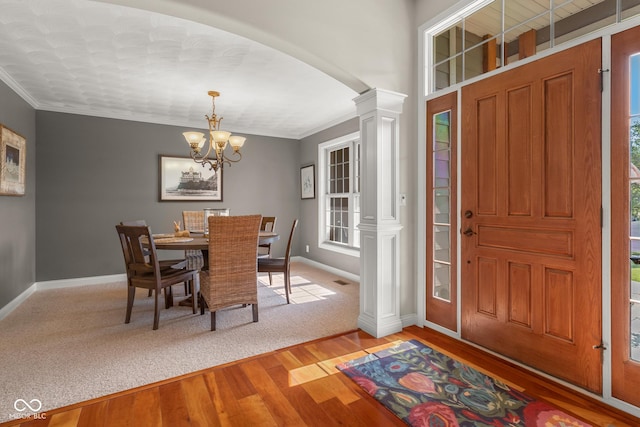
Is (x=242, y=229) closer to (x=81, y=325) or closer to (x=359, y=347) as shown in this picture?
(x=359, y=347)

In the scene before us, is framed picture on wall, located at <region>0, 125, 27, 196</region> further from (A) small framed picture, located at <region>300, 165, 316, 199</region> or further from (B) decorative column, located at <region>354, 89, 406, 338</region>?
(A) small framed picture, located at <region>300, 165, 316, 199</region>

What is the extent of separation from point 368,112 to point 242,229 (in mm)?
1524

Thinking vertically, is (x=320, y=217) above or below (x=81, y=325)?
above

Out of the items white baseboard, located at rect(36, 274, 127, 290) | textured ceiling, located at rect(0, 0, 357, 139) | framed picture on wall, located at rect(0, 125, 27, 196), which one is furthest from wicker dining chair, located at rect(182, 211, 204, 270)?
framed picture on wall, located at rect(0, 125, 27, 196)

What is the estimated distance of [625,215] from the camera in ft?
5.65

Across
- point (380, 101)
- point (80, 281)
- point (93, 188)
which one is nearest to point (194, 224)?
point (93, 188)

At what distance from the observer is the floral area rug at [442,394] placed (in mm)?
1639

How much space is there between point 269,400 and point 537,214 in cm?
206

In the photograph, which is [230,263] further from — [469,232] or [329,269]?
[329,269]

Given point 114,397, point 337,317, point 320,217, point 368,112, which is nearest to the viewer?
point 114,397

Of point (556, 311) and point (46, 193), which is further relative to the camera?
point (46, 193)

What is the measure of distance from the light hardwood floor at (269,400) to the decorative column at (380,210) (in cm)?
57

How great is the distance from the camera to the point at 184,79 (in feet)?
11.3

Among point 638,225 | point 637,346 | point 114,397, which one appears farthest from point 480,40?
point 114,397
